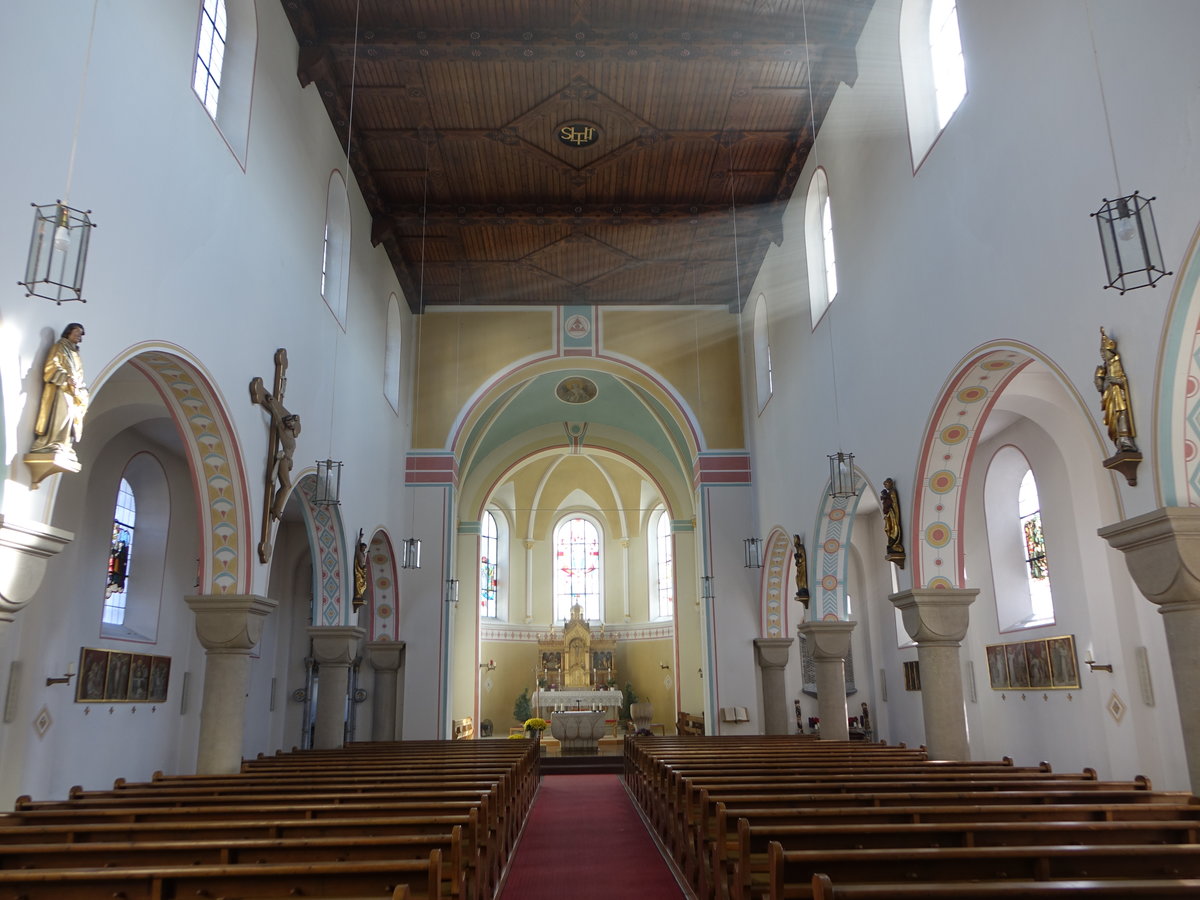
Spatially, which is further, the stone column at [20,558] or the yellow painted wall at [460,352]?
the yellow painted wall at [460,352]

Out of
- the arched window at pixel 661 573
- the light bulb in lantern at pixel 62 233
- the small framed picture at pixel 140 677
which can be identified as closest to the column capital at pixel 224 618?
the small framed picture at pixel 140 677

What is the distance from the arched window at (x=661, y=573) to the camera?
1140 inches

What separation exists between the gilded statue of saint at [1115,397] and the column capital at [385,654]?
1418 centimetres

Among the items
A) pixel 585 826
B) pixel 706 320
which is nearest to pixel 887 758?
pixel 585 826

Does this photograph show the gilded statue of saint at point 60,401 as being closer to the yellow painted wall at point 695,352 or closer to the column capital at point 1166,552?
the column capital at point 1166,552

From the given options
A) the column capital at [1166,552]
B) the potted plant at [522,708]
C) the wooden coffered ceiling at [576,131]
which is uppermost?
the wooden coffered ceiling at [576,131]

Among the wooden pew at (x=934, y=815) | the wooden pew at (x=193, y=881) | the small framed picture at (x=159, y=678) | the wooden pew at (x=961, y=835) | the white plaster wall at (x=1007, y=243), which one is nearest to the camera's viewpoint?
the wooden pew at (x=193, y=881)

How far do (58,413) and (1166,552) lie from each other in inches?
273

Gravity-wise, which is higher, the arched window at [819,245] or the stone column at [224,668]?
the arched window at [819,245]

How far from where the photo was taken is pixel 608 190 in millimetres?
15758

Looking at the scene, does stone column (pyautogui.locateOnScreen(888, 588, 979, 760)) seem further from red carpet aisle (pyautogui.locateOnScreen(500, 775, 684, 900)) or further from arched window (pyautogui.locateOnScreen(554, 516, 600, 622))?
arched window (pyautogui.locateOnScreen(554, 516, 600, 622))

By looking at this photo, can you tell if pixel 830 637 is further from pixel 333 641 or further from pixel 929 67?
pixel 929 67

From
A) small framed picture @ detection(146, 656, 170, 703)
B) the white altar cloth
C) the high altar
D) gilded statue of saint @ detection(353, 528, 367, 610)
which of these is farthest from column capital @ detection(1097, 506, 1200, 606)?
the high altar

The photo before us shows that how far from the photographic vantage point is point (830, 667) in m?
14.2
